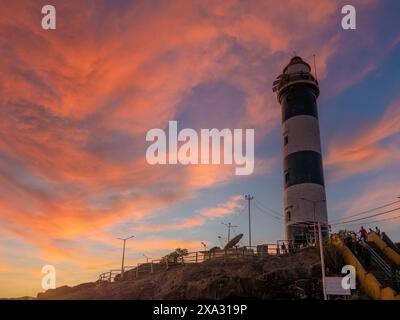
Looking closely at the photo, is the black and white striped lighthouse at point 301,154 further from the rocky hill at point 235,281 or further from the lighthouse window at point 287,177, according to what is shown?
the rocky hill at point 235,281

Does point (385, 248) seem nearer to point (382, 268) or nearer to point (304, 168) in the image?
point (382, 268)

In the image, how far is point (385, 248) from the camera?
35750 mm

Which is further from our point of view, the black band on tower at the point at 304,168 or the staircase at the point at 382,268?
the black band on tower at the point at 304,168

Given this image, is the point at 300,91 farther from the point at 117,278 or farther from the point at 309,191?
the point at 117,278

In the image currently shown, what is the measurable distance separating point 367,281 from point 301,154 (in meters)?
22.1

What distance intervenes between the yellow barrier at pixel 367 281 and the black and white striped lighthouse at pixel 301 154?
31.0ft

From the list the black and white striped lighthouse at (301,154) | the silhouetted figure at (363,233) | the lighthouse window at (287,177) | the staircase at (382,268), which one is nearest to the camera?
the staircase at (382,268)

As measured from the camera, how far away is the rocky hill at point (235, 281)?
33.8 meters

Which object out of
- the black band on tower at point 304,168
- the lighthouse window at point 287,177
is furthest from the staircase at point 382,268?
the lighthouse window at point 287,177

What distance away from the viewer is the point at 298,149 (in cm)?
5041

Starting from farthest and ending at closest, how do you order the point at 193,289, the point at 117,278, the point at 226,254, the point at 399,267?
1. the point at 117,278
2. the point at 226,254
3. the point at 193,289
4. the point at 399,267

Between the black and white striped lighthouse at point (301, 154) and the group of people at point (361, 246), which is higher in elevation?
the black and white striped lighthouse at point (301, 154)
